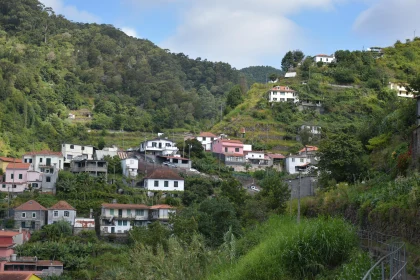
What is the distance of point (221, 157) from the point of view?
5847 centimetres

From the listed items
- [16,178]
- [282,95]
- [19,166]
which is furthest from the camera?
[282,95]

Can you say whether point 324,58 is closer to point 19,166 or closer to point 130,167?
point 130,167

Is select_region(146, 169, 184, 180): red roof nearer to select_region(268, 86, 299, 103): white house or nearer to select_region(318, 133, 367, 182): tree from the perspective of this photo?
select_region(318, 133, 367, 182): tree

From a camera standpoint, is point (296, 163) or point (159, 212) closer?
point (159, 212)

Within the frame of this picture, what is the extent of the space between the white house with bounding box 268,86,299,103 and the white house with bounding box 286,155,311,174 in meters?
15.0

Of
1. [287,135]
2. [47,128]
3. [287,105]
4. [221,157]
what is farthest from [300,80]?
[47,128]

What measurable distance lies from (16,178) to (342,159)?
95.0ft

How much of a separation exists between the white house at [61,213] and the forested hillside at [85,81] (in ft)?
60.2

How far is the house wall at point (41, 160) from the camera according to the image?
50.7 meters

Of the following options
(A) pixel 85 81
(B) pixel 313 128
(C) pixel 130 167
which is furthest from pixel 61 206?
(A) pixel 85 81

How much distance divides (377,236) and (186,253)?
6656 millimetres

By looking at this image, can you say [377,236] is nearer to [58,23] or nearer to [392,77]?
[392,77]

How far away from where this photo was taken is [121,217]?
43.2 m

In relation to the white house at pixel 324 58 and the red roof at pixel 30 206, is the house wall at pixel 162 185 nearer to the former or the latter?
the red roof at pixel 30 206
